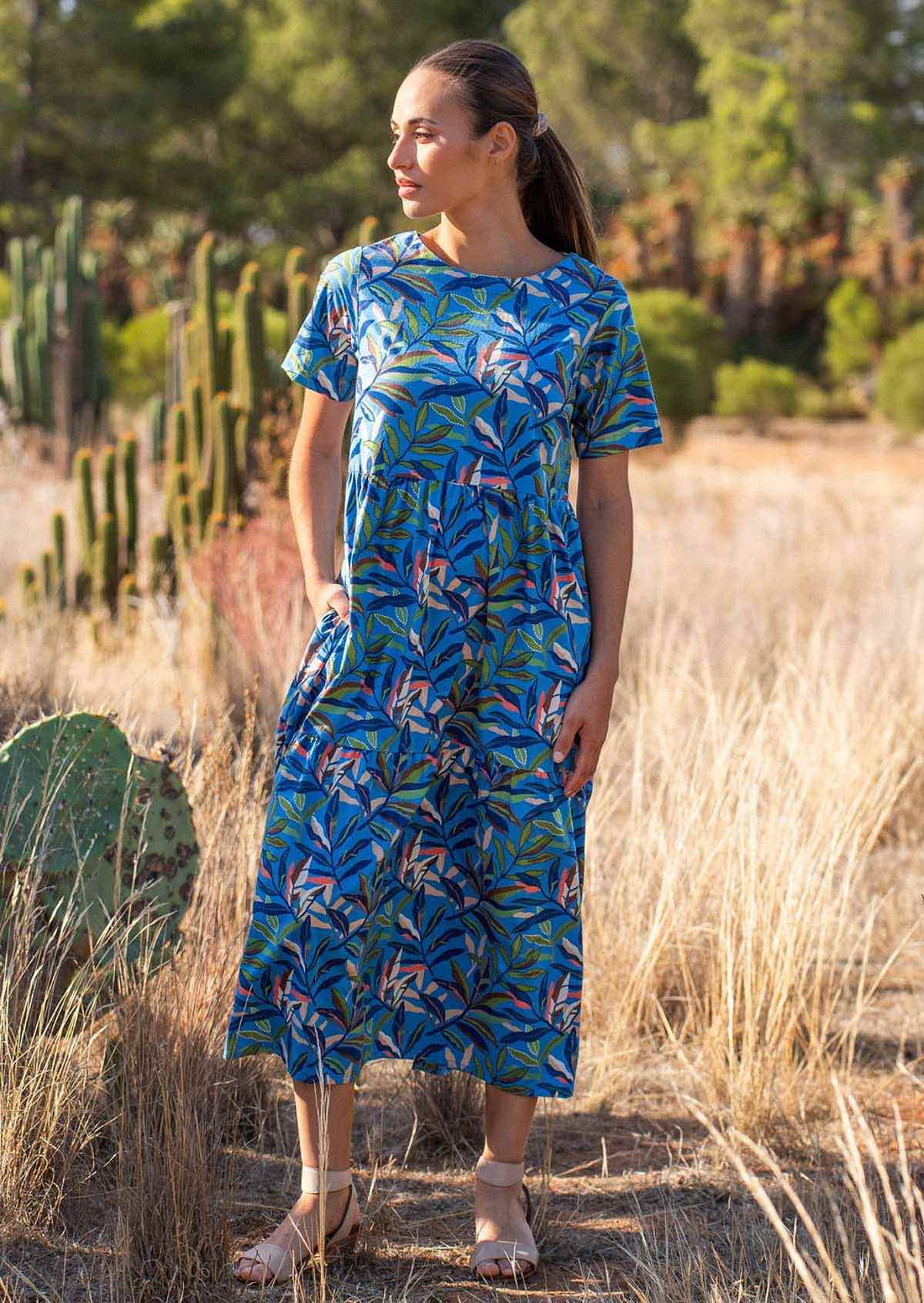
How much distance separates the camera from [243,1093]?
8.58ft

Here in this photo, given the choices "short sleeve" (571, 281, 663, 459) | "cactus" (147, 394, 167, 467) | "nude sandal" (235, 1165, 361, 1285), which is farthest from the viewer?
"cactus" (147, 394, 167, 467)

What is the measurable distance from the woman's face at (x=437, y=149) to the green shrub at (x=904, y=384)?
17438mm

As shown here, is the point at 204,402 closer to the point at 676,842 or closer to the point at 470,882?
the point at 676,842

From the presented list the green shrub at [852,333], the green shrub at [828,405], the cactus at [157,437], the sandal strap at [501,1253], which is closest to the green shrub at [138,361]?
the cactus at [157,437]

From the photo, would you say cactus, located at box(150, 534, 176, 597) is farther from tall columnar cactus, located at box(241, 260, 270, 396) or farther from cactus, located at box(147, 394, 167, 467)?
cactus, located at box(147, 394, 167, 467)

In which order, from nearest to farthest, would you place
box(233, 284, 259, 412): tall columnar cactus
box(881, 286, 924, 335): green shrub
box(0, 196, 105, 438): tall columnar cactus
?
1. box(233, 284, 259, 412): tall columnar cactus
2. box(0, 196, 105, 438): tall columnar cactus
3. box(881, 286, 924, 335): green shrub

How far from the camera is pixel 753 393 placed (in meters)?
19.4

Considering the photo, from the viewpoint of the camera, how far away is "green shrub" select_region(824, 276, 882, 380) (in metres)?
22.9

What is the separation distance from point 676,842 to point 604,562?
41.0 inches

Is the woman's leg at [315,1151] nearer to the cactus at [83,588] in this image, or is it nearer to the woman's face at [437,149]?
the woman's face at [437,149]

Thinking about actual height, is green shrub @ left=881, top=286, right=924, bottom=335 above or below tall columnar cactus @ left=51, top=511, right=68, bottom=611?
above

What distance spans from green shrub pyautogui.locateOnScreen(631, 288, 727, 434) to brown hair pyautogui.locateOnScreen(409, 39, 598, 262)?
15687 millimetres

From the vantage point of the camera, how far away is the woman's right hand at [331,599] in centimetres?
206

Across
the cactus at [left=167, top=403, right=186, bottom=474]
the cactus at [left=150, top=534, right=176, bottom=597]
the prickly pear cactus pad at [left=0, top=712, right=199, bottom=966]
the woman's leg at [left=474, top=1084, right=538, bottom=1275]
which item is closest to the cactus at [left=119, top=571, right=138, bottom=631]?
the cactus at [left=150, top=534, right=176, bottom=597]
